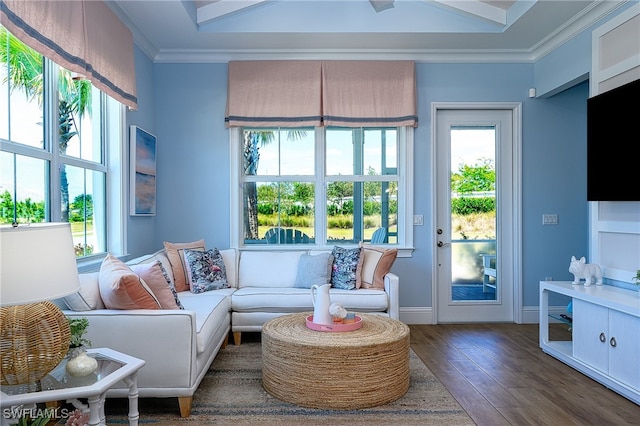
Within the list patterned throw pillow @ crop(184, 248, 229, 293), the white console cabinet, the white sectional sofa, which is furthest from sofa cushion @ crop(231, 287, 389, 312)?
the white console cabinet

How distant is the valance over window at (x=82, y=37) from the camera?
2178 mm

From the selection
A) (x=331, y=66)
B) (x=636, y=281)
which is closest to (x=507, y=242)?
(x=636, y=281)

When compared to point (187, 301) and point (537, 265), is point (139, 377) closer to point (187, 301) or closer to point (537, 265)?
point (187, 301)

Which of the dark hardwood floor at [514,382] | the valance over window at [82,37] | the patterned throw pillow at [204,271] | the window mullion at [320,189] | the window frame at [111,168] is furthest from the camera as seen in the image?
the window mullion at [320,189]

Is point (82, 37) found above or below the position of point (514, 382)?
above

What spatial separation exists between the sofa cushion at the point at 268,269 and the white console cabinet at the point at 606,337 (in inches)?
87.5

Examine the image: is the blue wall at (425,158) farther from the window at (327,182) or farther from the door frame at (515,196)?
the window at (327,182)

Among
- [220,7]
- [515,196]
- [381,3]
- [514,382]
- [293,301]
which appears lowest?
[514,382]

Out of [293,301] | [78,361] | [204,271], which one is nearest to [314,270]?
[293,301]

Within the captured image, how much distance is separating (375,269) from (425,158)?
1.36 metres

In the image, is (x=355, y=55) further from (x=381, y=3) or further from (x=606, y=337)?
(x=606, y=337)

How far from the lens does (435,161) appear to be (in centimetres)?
448

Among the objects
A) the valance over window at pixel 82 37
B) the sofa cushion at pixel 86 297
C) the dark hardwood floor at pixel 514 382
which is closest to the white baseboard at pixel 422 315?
the dark hardwood floor at pixel 514 382

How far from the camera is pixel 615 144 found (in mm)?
3123
